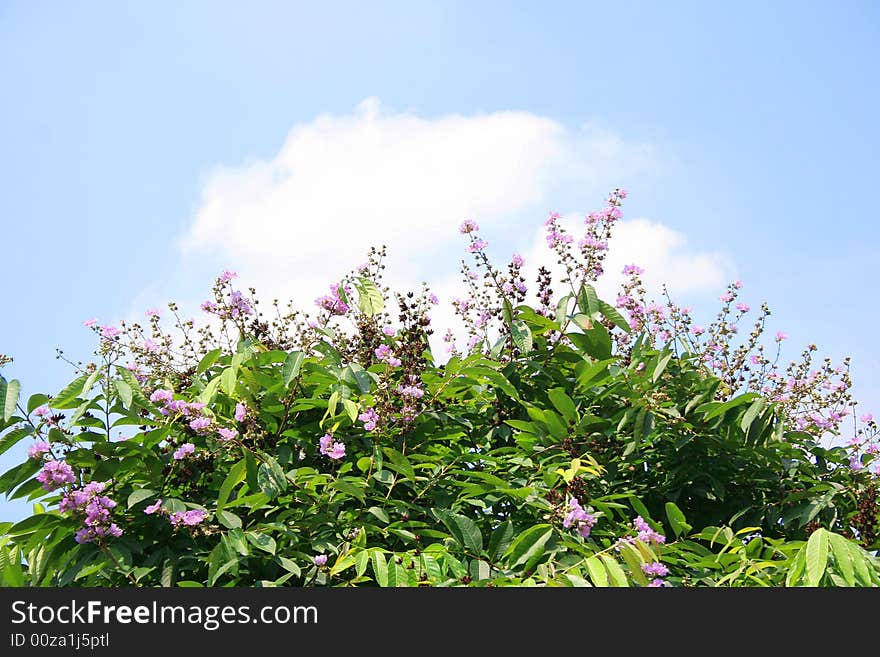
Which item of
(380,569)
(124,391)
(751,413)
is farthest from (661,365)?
(124,391)

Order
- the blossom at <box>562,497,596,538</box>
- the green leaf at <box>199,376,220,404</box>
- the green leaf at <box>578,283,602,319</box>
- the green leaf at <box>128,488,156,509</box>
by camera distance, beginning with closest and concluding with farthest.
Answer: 1. the blossom at <box>562,497,596,538</box>
2. the green leaf at <box>128,488,156,509</box>
3. the green leaf at <box>199,376,220,404</box>
4. the green leaf at <box>578,283,602,319</box>

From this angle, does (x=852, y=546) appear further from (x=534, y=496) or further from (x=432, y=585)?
(x=432, y=585)

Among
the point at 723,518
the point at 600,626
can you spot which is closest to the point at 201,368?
the point at 600,626

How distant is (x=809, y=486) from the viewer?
4.11 m

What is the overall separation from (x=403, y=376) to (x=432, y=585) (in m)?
1.15

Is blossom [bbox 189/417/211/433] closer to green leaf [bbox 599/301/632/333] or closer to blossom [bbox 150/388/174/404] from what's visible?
blossom [bbox 150/388/174/404]

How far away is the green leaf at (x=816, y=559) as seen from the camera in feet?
9.11

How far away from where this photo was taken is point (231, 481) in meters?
3.11

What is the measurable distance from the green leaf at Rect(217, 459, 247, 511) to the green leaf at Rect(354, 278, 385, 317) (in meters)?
1.24

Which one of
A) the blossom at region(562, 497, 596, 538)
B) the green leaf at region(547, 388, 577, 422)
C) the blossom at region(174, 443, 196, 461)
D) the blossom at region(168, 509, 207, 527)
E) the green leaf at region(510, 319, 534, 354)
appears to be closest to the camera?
the blossom at region(562, 497, 596, 538)

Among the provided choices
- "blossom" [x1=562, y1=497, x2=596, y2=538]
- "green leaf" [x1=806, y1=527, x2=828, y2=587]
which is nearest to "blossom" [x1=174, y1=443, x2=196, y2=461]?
"blossom" [x1=562, y1=497, x2=596, y2=538]

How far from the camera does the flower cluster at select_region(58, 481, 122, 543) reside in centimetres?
313

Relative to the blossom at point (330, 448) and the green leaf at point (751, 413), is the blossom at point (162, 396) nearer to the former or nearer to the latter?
the blossom at point (330, 448)

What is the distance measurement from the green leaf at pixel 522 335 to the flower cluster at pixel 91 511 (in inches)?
74.0
